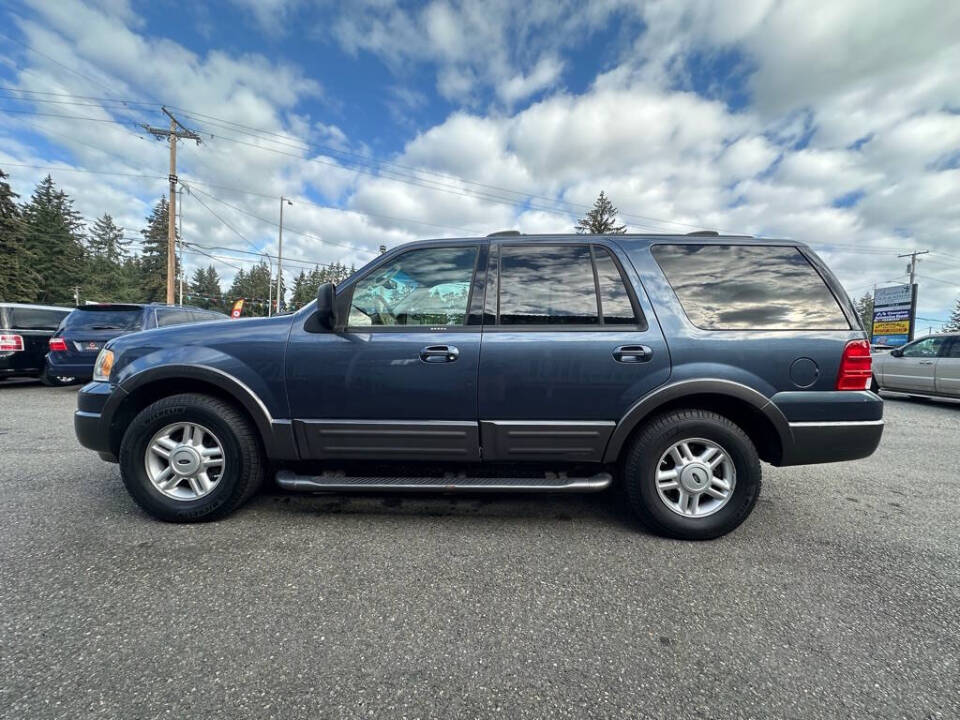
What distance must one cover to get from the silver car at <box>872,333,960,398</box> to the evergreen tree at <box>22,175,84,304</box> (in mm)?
55037

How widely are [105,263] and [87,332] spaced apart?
6546 cm

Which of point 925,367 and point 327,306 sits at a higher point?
point 327,306

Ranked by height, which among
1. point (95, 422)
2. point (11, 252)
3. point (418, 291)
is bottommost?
point (95, 422)

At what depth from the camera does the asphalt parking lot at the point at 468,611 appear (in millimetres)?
1480

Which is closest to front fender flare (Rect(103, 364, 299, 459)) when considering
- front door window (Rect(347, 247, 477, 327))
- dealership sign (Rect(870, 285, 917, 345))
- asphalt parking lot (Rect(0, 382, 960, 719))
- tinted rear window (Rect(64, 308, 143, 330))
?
asphalt parking lot (Rect(0, 382, 960, 719))

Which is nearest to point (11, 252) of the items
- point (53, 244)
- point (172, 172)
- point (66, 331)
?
point (53, 244)

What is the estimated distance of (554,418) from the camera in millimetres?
2607

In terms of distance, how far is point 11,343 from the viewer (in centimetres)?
795

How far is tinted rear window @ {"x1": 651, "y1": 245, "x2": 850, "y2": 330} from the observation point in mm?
2639

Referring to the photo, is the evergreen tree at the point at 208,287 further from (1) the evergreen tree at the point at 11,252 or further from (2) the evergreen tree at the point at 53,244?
(1) the evergreen tree at the point at 11,252

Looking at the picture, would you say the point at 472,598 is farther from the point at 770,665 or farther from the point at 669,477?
the point at 669,477

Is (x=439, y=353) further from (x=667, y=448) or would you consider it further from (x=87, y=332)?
(x=87, y=332)

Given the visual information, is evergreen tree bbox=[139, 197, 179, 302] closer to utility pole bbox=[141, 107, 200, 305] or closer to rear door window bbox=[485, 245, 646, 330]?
utility pole bbox=[141, 107, 200, 305]

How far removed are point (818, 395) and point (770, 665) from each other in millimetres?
1643
